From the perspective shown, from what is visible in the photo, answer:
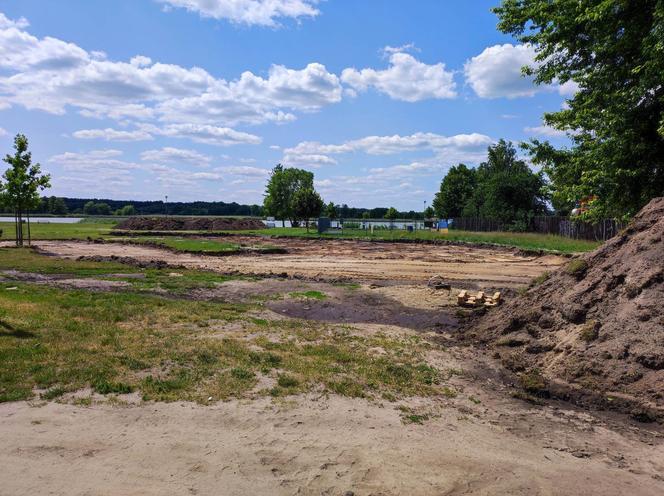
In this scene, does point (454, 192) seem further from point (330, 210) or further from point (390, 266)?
point (390, 266)

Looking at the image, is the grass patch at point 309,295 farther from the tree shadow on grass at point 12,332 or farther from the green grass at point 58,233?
the green grass at point 58,233

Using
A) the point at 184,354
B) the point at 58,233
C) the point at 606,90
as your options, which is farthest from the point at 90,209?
the point at 184,354

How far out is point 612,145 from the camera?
15.5 metres

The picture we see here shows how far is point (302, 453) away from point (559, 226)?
175 feet

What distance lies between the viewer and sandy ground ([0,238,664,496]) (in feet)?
14.3

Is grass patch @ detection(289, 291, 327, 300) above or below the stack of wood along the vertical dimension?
below

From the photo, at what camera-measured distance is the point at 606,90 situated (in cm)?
1630

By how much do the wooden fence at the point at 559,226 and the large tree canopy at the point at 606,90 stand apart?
12.1 metres

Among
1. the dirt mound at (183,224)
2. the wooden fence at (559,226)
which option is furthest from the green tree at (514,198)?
the dirt mound at (183,224)

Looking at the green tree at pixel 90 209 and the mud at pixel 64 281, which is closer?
the mud at pixel 64 281

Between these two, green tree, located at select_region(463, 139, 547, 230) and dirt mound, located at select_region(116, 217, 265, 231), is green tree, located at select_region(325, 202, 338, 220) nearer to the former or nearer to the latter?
dirt mound, located at select_region(116, 217, 265, 231)

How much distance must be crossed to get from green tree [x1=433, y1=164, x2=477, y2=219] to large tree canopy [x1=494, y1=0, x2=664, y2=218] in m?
70.6

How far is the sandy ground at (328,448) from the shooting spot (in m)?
4.36

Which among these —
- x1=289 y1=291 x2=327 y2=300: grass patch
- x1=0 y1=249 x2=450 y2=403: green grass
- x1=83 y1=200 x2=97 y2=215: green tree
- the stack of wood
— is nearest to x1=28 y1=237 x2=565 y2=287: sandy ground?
x1=289 y1=291 x2=327 y2=300: grass patch
